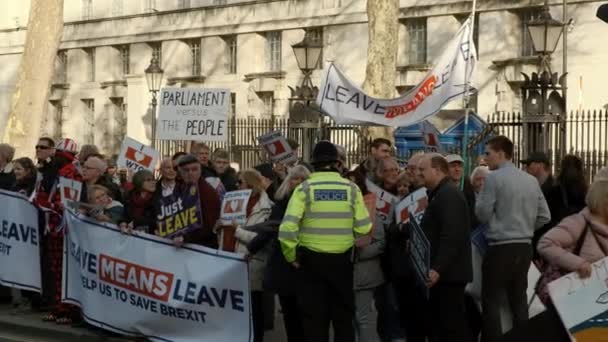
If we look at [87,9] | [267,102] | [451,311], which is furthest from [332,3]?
[451,311]

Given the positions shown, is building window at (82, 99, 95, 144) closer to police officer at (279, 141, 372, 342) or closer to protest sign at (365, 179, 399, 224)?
protest sign at (365, 179, 399, 224)

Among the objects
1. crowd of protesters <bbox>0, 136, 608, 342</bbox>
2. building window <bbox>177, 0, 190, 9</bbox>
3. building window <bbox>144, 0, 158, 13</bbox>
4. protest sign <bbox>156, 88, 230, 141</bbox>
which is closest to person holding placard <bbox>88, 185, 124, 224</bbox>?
crowd of protesters <bbox>0, 136, 608, 342</bbox>

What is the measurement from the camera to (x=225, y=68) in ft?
143

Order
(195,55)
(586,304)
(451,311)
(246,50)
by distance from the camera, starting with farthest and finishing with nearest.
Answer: (195,55) → (246,50) → (451,311) → (586,304)

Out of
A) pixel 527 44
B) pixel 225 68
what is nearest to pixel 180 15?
pixel 225 68

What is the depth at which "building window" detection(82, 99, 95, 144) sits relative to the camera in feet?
162

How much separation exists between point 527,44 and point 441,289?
83.6ft

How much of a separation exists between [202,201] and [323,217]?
5.56 ft

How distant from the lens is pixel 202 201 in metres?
11.1

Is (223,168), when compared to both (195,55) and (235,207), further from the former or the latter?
(195,55)

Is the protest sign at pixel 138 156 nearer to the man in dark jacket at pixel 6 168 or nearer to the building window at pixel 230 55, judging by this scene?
the man in dark jacket at pixel 6 168

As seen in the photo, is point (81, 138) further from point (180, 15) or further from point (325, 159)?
point (325, 159)

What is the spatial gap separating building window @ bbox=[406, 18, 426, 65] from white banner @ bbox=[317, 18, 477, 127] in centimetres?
2201

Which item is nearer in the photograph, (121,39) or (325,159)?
(325,159)
